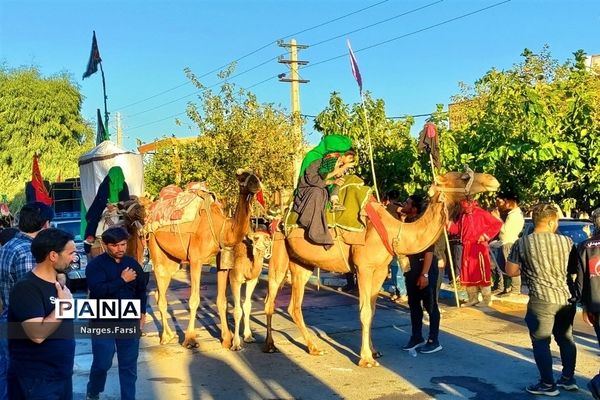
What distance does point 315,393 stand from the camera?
655cm

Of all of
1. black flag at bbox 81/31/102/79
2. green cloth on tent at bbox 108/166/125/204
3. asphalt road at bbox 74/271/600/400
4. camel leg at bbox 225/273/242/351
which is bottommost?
asphalt road at bbox 74/271/600/400

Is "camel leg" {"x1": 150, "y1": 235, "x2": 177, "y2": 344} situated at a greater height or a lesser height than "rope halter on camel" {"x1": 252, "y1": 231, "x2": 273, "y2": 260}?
lesser

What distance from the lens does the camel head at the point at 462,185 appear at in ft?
24.3

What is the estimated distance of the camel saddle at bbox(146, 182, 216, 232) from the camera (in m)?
9.19

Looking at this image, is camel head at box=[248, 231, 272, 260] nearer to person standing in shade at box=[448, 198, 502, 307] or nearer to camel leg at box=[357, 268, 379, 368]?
camel leg at box=[357, 268, 379, 368]

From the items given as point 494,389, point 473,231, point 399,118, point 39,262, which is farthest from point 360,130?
point 39,262

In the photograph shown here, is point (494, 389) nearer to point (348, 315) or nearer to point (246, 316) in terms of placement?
point (246, 316)

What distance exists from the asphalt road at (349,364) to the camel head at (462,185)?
201cm

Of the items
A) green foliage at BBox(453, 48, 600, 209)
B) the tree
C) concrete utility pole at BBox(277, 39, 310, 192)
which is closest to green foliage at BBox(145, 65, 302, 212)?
concrete utility pole at BBox(277, 39, 310, 192)

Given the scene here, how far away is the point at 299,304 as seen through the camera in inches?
340

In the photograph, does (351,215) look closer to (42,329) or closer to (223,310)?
(223,310)

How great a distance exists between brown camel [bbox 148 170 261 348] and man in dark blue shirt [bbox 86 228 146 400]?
3070 millimetres

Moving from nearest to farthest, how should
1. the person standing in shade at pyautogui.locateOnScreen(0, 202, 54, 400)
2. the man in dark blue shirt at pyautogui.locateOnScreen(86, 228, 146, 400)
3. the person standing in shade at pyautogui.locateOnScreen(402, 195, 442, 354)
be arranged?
the person standing in shade at pyautogui.locateOnScreen(0, 202, 54, 400), the man in dark blue shirt at pyautogui.locateOnScreen(86, 228, 146, 400), the person standing in shade at pyautogui.locateOnScreen(402, 195, 442, 354)

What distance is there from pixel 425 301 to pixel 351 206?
155 centimetres
